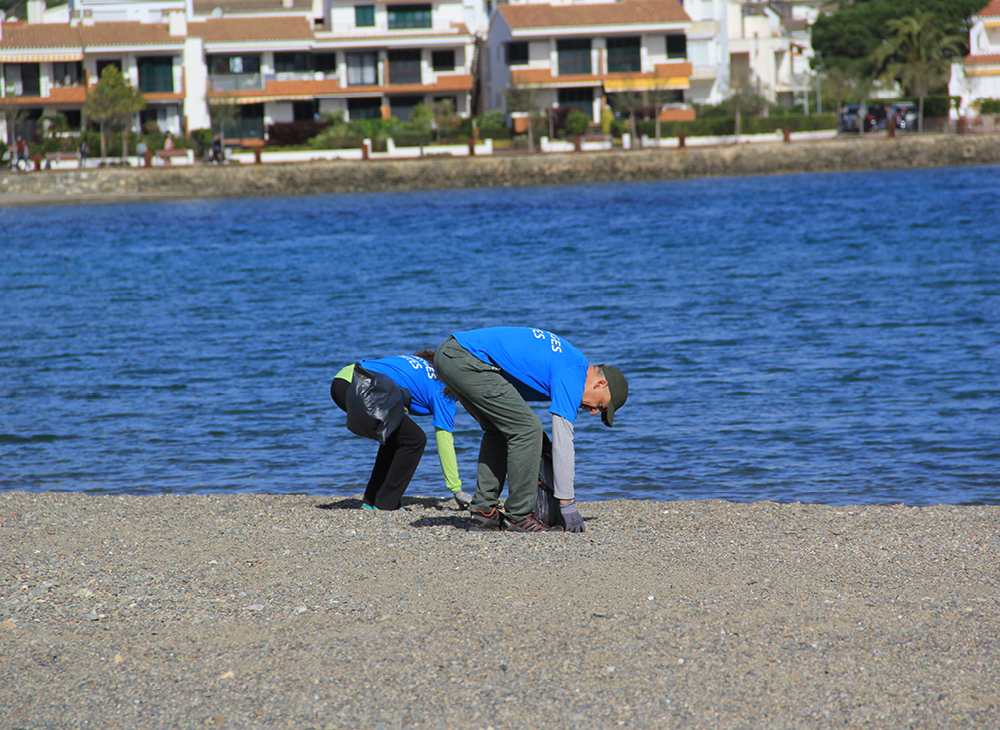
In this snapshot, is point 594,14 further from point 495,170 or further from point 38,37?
point 38,37

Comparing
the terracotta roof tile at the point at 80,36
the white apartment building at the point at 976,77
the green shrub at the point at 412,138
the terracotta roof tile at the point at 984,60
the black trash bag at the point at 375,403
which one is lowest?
the black trash bag at the point at 375,403

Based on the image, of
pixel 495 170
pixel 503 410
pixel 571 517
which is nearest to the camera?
pixel 503 410

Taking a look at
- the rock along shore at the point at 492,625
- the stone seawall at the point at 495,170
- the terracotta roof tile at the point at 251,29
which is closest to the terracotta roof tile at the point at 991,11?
the stone seawall at the point at 495,170

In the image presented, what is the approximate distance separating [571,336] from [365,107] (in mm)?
51839

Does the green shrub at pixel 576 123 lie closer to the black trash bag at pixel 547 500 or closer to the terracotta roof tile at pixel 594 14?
the terracotta roof tile at pixel 594 14

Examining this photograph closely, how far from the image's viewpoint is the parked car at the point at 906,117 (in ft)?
221

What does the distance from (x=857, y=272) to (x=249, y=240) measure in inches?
850

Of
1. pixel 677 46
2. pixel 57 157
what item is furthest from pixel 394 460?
pixel 677 46

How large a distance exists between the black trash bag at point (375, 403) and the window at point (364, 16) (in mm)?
65885

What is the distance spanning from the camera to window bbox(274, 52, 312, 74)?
2657 inches

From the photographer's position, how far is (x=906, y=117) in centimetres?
6775

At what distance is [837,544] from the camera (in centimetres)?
716

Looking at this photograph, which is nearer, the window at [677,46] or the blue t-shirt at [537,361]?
the blue t-shirt at [537,361]

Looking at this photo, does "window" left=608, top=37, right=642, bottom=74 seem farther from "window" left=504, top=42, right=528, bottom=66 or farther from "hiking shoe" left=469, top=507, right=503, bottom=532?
"hiking shoe" left=469, top=507, right=503, bottom=532
